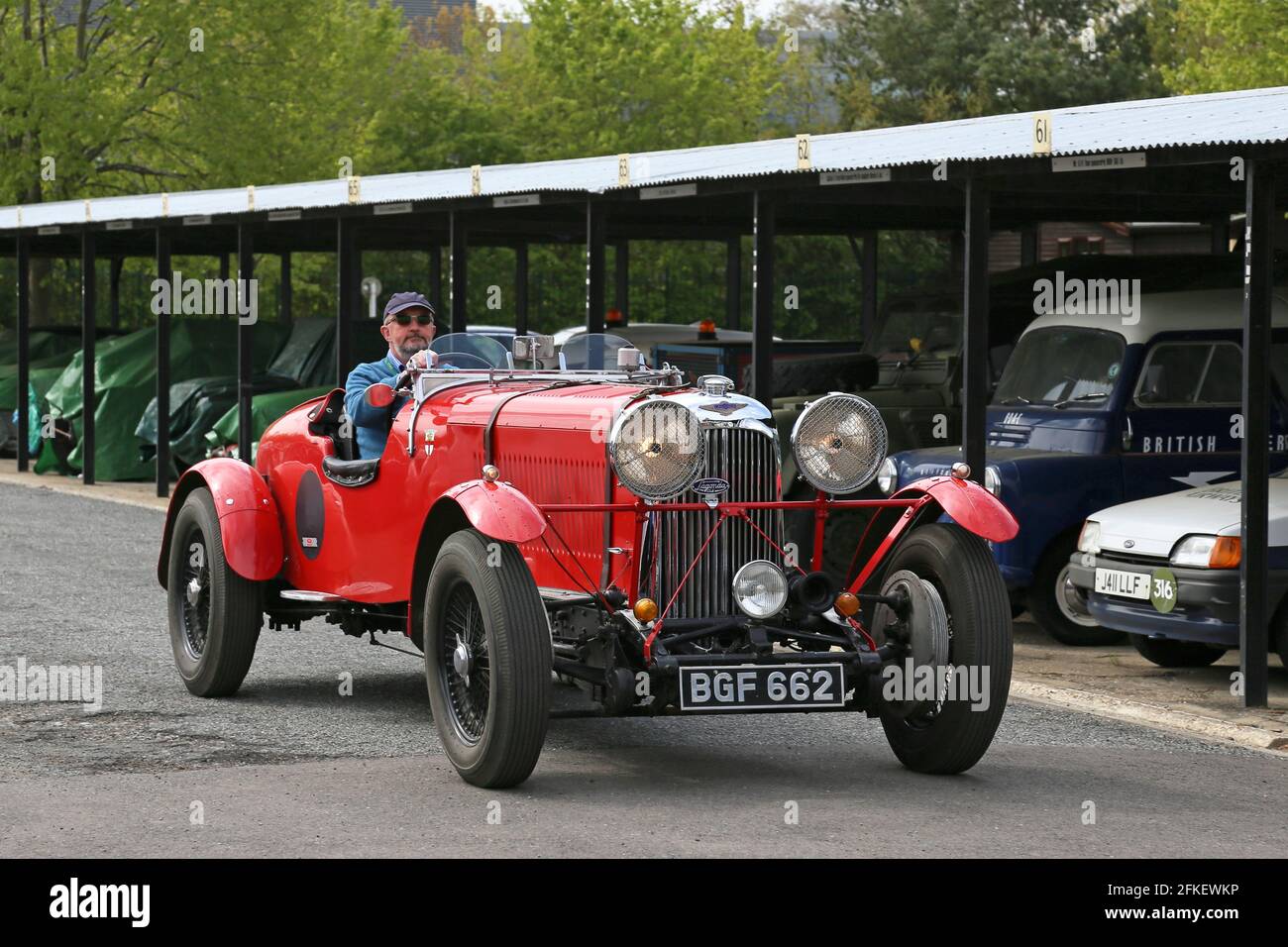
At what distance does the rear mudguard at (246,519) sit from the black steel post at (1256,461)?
442cm

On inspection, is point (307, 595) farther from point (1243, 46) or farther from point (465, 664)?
point (1243, 46)

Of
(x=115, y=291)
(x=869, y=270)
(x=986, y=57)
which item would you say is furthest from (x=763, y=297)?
(x=986, y=57)

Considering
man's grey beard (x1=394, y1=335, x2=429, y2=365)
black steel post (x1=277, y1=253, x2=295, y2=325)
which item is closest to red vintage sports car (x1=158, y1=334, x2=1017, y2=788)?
man's grey beard (x1=394, y1=335, x2=429, y2=365)

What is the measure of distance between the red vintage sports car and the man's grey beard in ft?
2.44

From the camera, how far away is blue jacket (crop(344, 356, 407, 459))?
894 centimetres

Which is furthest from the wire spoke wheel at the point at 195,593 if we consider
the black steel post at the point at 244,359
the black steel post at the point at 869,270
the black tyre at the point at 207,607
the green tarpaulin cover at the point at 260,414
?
the black steel post at the point at 869,270

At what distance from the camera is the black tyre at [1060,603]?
1195 centimetres

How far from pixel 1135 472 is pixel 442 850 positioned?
6.94 meters

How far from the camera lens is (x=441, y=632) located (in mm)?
7562

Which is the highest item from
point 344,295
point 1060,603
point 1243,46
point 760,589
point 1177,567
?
point 1243,46

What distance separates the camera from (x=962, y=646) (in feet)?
24.5

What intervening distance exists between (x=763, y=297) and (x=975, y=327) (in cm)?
216
